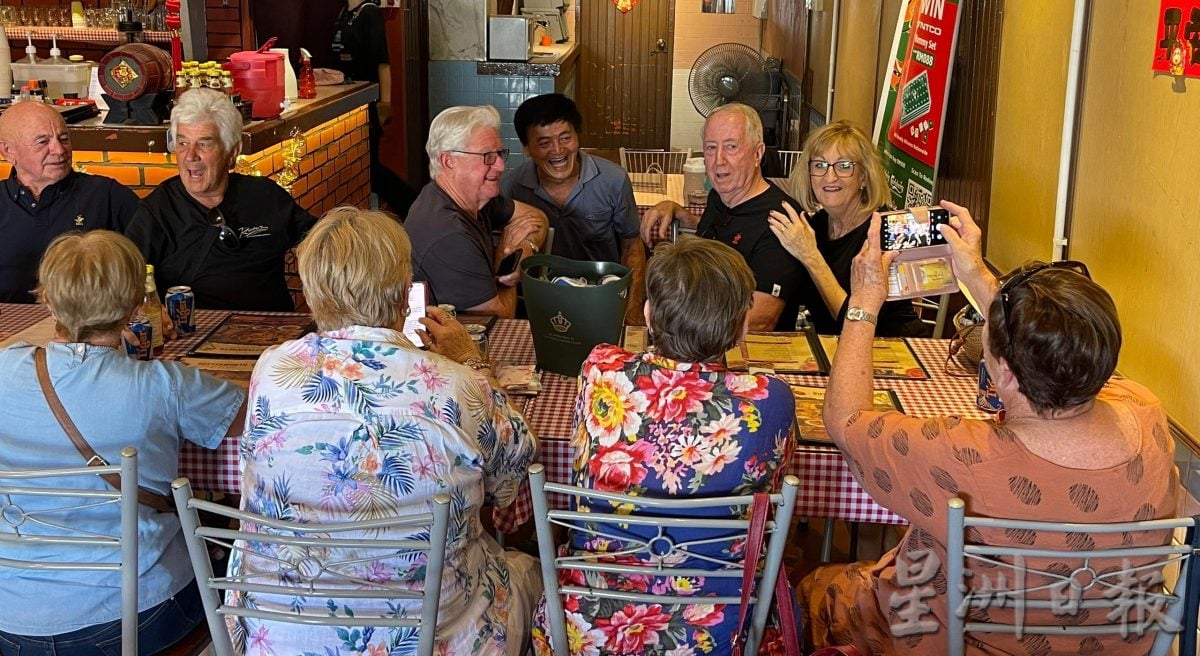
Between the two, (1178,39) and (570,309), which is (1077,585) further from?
(1178,39)

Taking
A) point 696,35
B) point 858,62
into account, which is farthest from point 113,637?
point 696,35

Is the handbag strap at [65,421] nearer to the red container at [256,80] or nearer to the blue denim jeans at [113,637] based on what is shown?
the blue denim jeans at [113,637]

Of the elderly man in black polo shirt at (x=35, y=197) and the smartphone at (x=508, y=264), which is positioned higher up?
the elderly man in black polo shirt at (x=35, y=197)

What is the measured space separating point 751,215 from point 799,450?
149 cm

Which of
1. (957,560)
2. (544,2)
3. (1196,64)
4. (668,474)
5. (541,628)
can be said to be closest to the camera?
(957,560)

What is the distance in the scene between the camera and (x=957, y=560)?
1.92 meters

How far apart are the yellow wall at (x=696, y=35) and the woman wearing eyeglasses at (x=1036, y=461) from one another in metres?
11.0

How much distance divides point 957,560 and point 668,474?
1.70ft

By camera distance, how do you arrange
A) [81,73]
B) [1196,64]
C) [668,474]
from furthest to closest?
[81,73] < [1196,64] < [668,474]

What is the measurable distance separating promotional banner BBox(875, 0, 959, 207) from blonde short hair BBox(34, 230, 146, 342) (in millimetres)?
3374

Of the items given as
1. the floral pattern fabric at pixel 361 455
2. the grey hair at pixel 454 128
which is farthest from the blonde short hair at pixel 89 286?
the grey hair at pixel 454 128

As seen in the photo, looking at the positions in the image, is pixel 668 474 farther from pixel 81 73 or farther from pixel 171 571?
pixel 81 73

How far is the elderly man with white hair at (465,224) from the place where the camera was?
3.43 metres

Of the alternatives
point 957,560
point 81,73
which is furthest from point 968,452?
point 81,73
